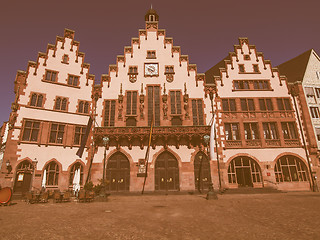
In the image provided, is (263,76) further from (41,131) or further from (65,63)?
(41,131)

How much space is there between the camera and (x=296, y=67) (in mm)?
29875

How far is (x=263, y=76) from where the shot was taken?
1078 inches

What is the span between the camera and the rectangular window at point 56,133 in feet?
74.4

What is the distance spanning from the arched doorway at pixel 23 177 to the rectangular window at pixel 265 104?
30.8 metres

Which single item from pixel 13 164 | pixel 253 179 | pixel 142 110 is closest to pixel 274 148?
pixel 253 179

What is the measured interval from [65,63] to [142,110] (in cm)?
1242

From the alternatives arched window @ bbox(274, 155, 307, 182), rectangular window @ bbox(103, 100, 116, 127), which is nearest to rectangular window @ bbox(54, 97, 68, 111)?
rectangular window @ bbox(103, 100, 116, 127)

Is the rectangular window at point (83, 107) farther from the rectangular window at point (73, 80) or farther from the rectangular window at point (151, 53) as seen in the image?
the rectangular window at point (151, 53)

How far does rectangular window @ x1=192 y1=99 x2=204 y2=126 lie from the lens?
25422 mm

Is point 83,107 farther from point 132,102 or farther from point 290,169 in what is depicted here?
point 290,169

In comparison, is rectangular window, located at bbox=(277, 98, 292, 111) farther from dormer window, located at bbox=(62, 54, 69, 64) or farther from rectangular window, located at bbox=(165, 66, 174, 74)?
dormer window, located at bbox=(62, 54, 69, 64)

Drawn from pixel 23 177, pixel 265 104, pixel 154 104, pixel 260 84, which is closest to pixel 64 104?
pixel 23 177

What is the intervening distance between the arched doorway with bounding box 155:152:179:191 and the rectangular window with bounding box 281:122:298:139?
1570 centimetres

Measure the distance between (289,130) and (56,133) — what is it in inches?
1213
